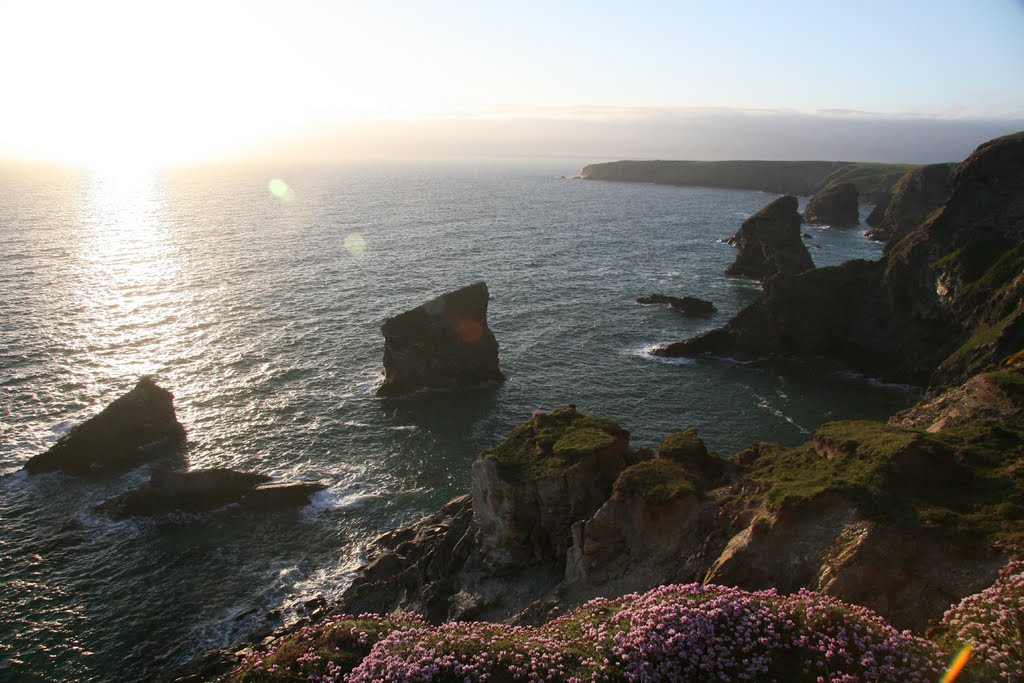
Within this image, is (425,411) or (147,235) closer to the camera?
(425,411)

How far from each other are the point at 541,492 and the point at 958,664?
17.9 metres

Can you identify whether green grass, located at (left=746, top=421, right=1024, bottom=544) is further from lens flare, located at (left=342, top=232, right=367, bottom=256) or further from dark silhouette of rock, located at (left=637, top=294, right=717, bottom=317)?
lens flare, located at (left=342, top=232, right=367, bottom=256)

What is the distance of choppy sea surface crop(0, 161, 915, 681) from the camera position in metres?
33.5

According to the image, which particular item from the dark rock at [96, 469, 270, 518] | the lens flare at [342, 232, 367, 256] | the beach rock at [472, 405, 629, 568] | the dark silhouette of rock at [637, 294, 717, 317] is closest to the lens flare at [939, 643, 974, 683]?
the beach rock at [472, 405, 629, 568]

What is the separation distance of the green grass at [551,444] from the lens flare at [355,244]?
82.3 metres

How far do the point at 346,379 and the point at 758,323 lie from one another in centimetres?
4266

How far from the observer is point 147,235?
12688 cm

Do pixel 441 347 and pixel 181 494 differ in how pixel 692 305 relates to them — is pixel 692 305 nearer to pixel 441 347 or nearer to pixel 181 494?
pixel 441 347

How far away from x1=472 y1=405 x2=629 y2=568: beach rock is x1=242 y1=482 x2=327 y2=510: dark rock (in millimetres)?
15352

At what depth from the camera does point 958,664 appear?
48.2 feet

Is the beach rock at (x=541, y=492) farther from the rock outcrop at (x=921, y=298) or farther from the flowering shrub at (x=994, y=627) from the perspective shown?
the rock outcrop at (x=921, y=298)

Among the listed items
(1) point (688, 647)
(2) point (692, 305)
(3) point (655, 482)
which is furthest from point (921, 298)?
(1) point (688, 647)

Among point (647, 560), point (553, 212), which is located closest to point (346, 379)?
point (647, 560)

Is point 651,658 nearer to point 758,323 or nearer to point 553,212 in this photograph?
point 758,323
